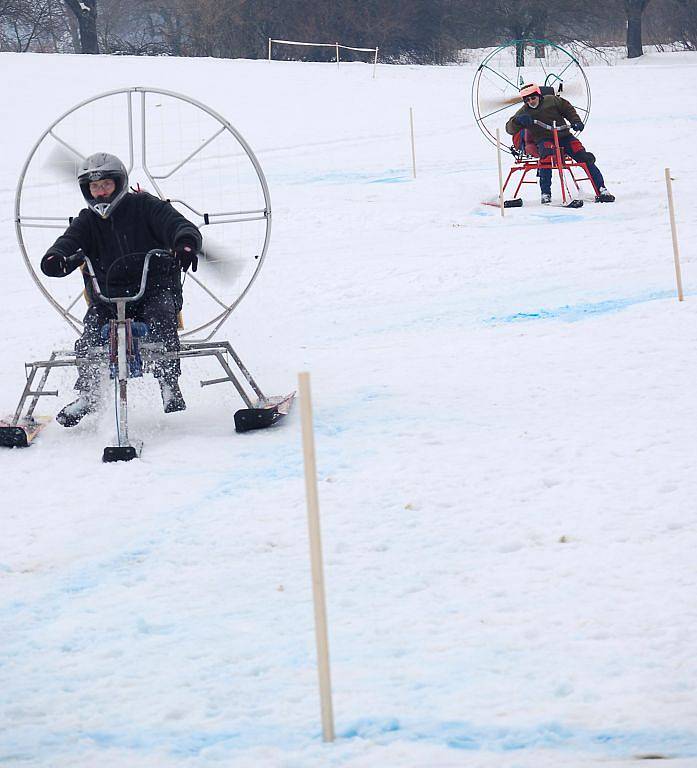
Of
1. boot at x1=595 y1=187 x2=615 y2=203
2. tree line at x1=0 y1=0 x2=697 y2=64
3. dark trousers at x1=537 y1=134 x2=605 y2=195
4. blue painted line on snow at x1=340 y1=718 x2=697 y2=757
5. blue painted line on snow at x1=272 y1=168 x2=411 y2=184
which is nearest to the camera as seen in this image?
blue painted line on snow at x1=340 y1=718 x2=697 y2=757

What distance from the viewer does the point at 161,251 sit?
5730 millimetres

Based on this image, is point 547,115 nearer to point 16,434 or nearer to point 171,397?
point 171,397

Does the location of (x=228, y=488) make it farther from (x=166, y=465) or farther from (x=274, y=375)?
(x=274, y=375)

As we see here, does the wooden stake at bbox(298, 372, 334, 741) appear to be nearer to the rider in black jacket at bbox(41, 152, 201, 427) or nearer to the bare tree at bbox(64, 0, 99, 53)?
the rider in black jacket at bbox(41, 152, 201, 427)

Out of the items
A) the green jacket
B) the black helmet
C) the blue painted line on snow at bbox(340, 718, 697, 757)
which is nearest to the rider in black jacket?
the black helmet

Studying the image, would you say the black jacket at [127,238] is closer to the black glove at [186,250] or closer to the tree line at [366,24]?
the black glove at [186,250]

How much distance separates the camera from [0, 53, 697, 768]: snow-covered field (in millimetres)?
2984

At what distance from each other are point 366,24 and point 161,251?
104ft

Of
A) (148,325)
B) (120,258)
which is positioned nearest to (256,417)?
(148,325)

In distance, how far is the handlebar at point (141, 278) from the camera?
5715 millimetres

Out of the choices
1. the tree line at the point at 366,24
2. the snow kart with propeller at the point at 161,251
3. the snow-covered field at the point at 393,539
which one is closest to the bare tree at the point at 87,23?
the tree line at the point at 366,24

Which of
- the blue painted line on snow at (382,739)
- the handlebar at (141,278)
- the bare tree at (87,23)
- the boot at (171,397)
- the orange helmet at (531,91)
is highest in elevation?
the bare tree at (87,23)

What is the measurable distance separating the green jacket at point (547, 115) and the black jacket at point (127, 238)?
23.4 ft

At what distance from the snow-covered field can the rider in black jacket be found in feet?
0.91
